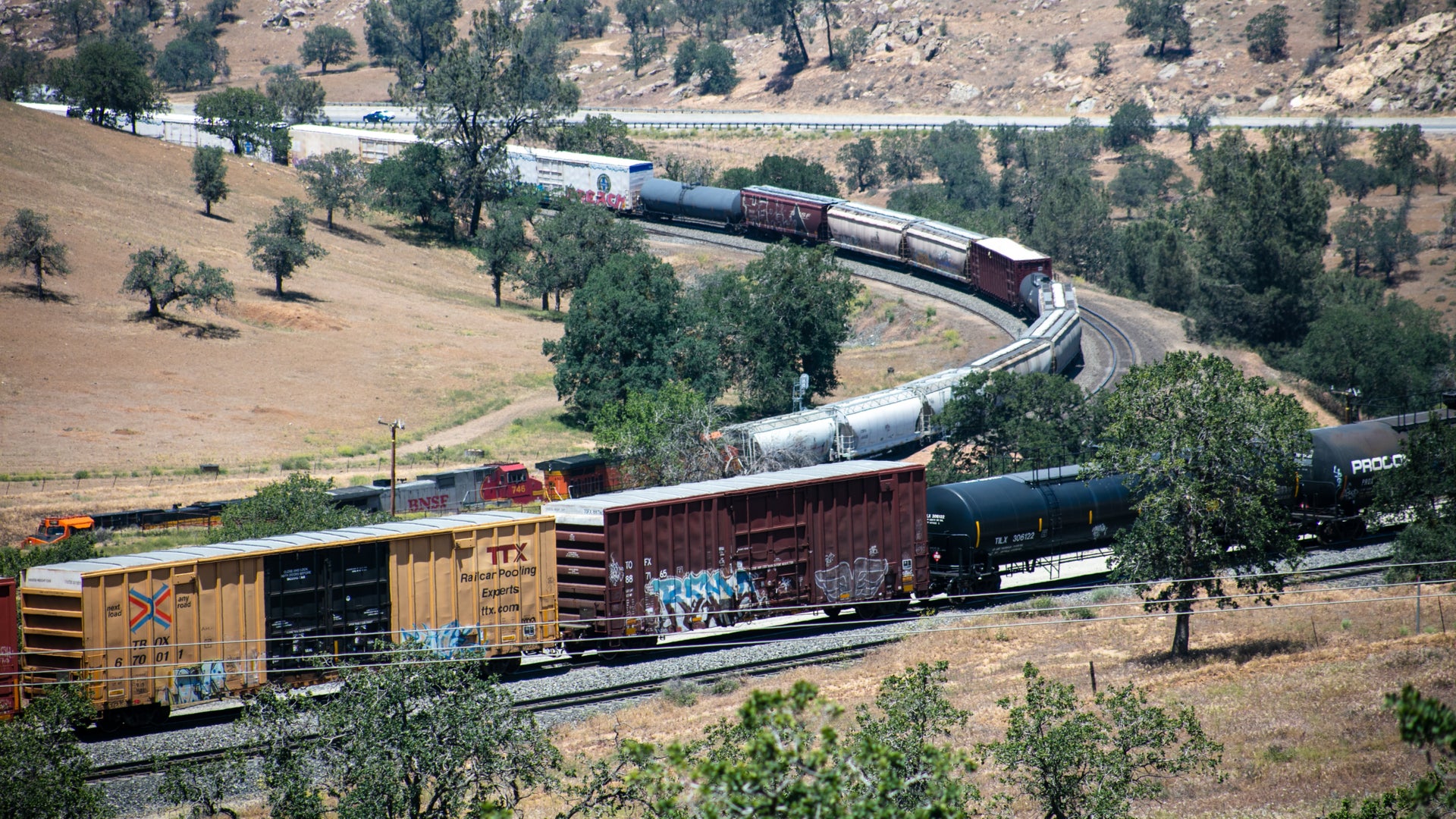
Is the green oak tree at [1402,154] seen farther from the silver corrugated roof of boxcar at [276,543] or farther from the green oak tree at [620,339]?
the silver corrugated roof of boxcar at [276,543]

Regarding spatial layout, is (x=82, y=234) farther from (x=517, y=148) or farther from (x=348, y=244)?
(x=517, y=148)

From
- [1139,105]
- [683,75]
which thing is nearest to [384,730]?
[1139,105]

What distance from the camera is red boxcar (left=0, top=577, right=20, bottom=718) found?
22.7 meters

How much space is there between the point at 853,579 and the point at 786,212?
51.3 metres

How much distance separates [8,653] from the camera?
896 inches

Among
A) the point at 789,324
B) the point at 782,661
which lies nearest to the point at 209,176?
the point at 789,324

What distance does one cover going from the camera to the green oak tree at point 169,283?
2421 inches

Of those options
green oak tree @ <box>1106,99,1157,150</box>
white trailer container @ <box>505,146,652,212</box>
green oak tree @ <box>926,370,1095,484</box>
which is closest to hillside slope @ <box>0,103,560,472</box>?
white trailer container @ <box>505,146,652,212</box>

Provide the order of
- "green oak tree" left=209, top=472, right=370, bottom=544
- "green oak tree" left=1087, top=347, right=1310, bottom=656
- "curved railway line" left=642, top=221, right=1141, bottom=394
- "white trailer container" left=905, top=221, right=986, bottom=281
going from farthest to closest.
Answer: "white trailer container" left=905, top=221, right=986, bottom=281 → "curved railway line" left=642, top=221, right=1141, bottom=394 → "green oak tree" left=209, top=472, right=370, bottom=544 → "green oak tree" left=1087, top=347, right=1310, bottom=656

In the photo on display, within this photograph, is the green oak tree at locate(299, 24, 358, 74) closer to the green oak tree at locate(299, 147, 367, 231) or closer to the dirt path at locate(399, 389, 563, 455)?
the green oak tree at locate(299, 147, 367, 231)

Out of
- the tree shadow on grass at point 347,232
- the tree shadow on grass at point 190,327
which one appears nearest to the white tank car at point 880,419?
the tree shadow on grass at point 190,327

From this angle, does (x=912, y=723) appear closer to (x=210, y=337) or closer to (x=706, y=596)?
(x=706, y=596)

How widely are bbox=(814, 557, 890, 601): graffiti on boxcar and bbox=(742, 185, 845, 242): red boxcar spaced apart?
161 ft

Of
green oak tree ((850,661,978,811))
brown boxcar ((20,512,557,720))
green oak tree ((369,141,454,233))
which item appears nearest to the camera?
green oak tree ((850,661,978,811))
